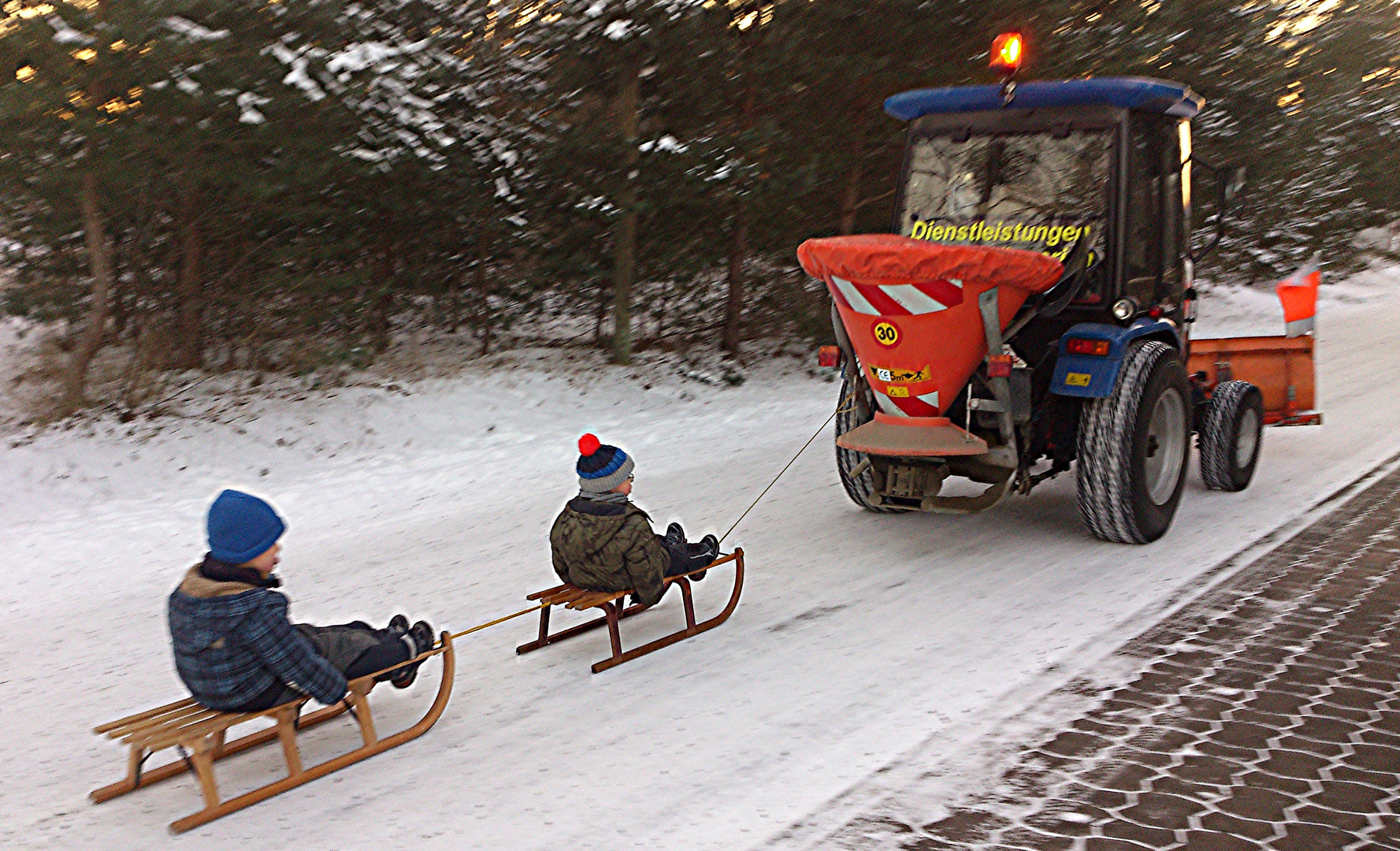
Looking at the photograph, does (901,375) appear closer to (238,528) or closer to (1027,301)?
(1027,301)

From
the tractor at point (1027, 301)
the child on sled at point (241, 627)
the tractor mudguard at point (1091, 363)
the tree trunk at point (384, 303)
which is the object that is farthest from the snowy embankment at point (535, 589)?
the tree trunk at point (384, 303)

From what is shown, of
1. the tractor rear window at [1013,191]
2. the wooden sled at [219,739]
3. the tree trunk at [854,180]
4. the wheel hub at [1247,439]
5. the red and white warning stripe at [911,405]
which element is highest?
the tree trunk at [854,180]

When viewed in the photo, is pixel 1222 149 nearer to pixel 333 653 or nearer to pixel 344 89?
pixel 344 89

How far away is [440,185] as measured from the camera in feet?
36.7

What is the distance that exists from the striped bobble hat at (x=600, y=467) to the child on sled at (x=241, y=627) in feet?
4.21

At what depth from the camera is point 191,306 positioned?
11.4m

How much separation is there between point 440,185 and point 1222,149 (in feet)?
39.3

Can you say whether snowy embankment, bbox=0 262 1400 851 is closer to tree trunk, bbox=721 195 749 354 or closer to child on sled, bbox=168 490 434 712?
child on sled, bbox=168 490 434 712

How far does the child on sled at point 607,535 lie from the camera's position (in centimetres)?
459

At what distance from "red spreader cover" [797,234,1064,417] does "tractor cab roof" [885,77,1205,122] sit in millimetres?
1100

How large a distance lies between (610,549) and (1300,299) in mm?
6149

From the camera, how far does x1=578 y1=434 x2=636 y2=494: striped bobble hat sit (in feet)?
14.9

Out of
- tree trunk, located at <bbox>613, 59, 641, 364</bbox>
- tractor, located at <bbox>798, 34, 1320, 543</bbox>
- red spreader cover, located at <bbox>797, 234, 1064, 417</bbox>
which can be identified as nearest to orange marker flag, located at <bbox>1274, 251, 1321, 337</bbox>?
tractor, located at <bbox>798, 34, 1320, 543</bbox>

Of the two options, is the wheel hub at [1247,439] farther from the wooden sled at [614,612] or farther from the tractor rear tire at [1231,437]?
the wooden sled at [614,612]
